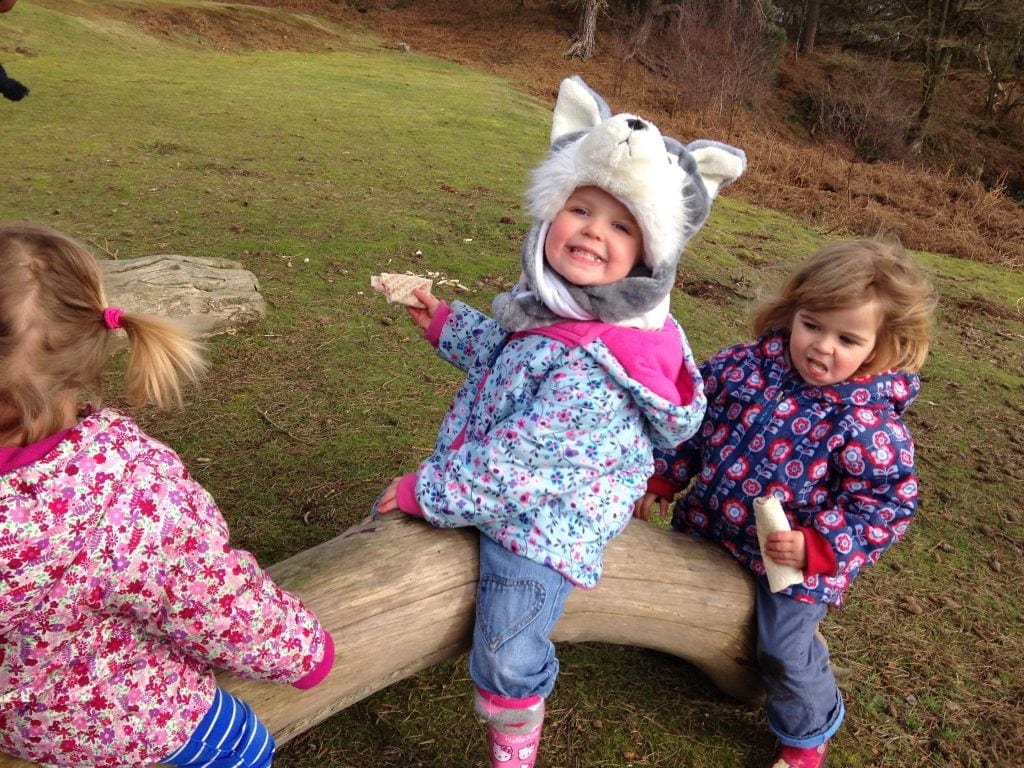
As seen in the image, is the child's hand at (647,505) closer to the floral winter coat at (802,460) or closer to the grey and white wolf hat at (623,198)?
the floral winter coat at (802,460)

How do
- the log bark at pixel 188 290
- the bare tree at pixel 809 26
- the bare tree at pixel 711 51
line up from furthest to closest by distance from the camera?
the bare tree at pixel 809 26 < the bare tree at pixel 711 51 < the log bark at pixel 188 290

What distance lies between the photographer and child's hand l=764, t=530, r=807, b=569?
227 cm

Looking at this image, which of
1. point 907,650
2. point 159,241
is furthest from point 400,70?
point 907,650

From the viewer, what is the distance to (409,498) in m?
2.18

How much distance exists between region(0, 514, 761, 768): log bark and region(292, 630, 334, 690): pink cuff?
0.16 ft

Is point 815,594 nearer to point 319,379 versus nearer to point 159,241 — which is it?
point 319,379

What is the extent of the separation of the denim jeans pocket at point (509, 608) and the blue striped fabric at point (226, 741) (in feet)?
2.01

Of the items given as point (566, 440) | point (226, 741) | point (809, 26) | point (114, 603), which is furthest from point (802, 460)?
point (809, 26)

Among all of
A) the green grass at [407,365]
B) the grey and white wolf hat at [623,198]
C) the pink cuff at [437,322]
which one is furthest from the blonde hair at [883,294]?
the green grass at [407,365]

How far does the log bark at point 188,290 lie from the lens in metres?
4.60

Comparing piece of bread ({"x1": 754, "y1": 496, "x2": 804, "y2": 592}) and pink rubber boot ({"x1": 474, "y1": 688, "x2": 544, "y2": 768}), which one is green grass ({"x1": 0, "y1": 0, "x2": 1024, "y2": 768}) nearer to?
pink rubber boot ({"x1": 474, "y1": 688, "x2": 544, "y2": 768})

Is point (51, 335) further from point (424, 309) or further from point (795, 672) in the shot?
point (795, 672)

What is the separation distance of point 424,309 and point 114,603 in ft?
4.48

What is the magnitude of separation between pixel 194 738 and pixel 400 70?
1786cm
